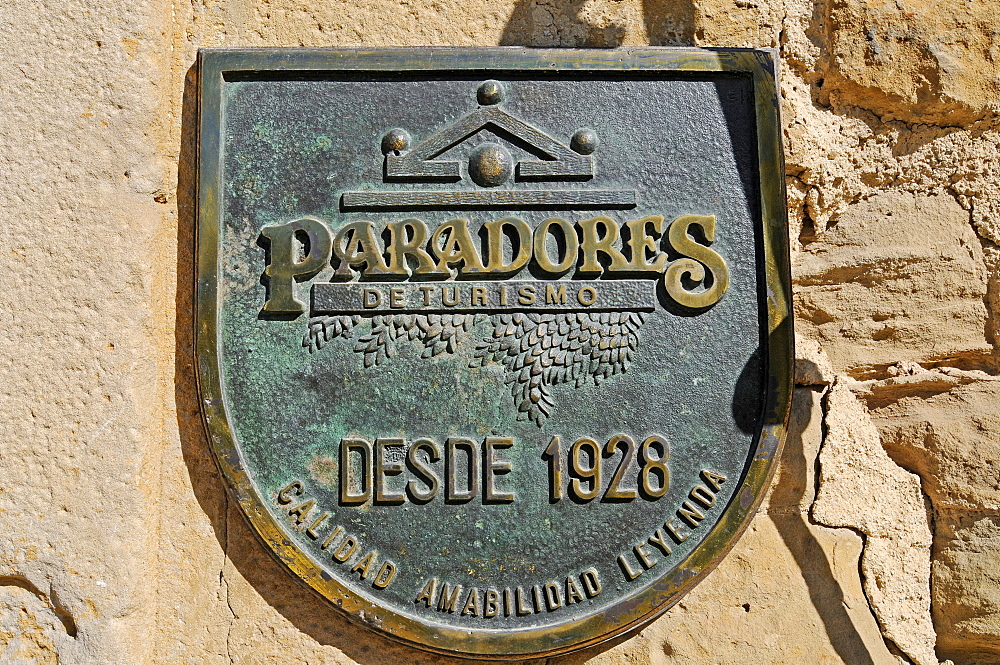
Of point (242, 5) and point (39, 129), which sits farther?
point (242, 5)

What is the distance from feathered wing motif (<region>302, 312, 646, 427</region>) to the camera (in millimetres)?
1692

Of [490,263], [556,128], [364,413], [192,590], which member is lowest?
[192,590]

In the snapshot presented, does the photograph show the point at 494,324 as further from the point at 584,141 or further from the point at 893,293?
the point at 893,293

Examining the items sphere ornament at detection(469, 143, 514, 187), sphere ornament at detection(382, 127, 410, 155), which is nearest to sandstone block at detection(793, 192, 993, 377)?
→ sphere ornament at detection(469, 143, 514, 187)

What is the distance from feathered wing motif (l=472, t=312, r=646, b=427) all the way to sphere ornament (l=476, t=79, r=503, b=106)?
436 millimetres

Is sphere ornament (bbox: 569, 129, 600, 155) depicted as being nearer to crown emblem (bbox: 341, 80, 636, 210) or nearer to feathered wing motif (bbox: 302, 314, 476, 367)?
crown emblem (bbox: 341, 80, 636, 210)

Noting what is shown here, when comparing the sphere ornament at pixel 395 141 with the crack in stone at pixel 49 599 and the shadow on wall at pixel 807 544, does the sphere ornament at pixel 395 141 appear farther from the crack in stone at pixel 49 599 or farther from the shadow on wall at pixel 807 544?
the crack in stone at pixel 49 599

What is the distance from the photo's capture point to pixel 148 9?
5.73 feet

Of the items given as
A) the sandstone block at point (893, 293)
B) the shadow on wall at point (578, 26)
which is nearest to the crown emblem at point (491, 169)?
the shadow on wall at point (578, 26)

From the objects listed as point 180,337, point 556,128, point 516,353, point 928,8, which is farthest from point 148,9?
point 928,8

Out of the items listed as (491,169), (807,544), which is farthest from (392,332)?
(807,544)

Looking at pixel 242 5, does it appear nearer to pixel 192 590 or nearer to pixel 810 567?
pixel 192 590

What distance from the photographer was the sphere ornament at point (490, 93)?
1.75 metres

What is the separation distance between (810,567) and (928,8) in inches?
46.8
